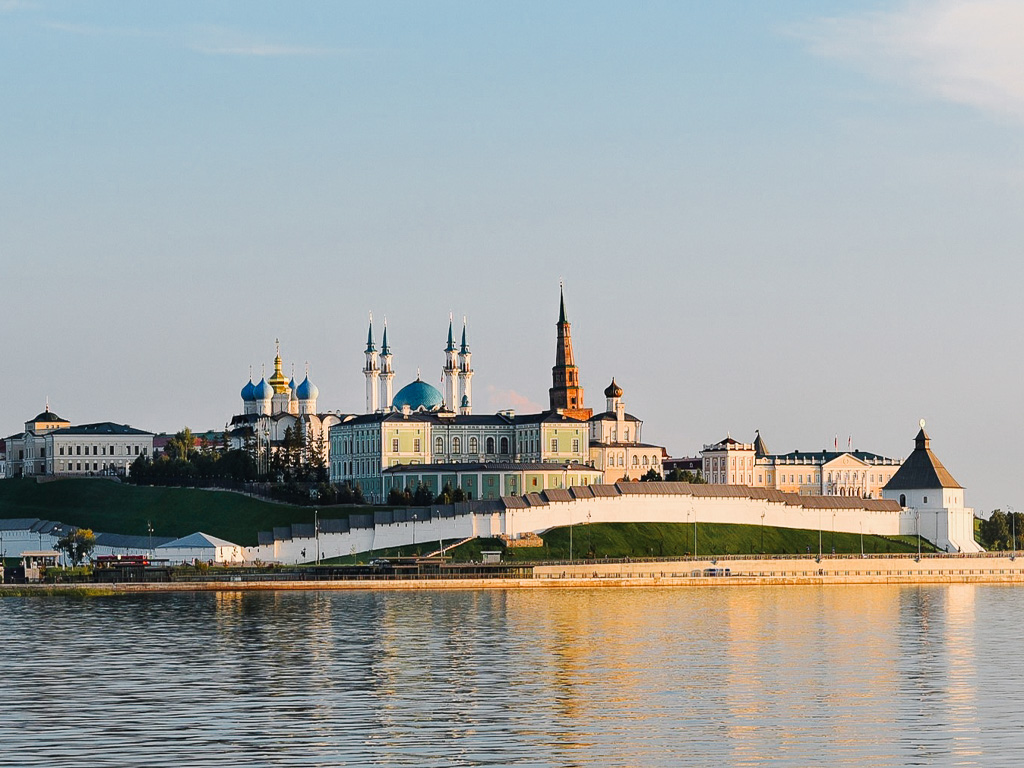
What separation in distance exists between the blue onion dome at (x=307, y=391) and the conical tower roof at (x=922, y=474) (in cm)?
5867

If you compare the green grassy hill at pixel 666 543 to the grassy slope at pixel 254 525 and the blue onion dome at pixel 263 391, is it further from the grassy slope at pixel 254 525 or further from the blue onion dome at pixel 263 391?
the blue onion dome at pixel 263 391

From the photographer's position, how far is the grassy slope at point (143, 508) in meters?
116

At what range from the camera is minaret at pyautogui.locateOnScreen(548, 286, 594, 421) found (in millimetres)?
152625

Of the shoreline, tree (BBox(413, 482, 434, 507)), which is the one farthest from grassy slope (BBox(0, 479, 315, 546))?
the shoreline

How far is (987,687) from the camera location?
1702 inches

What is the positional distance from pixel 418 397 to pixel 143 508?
26.1 meters

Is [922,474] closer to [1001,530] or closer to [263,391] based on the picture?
[1001,530]

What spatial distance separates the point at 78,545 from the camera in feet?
332

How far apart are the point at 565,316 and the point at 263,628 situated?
3789 inches

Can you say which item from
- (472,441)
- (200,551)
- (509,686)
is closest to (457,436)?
(472,441)

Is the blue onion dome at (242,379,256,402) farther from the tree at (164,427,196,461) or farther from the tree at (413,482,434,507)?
the tree at (413,482,434,507)

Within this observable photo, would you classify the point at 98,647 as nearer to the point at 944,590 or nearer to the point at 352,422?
the point at 944,590

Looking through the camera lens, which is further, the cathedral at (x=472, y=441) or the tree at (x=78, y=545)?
the cathedral at (x=472, y=441)

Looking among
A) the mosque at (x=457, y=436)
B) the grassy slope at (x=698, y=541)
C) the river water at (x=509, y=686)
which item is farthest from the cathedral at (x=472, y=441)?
the river water at (x=509, y=686)
